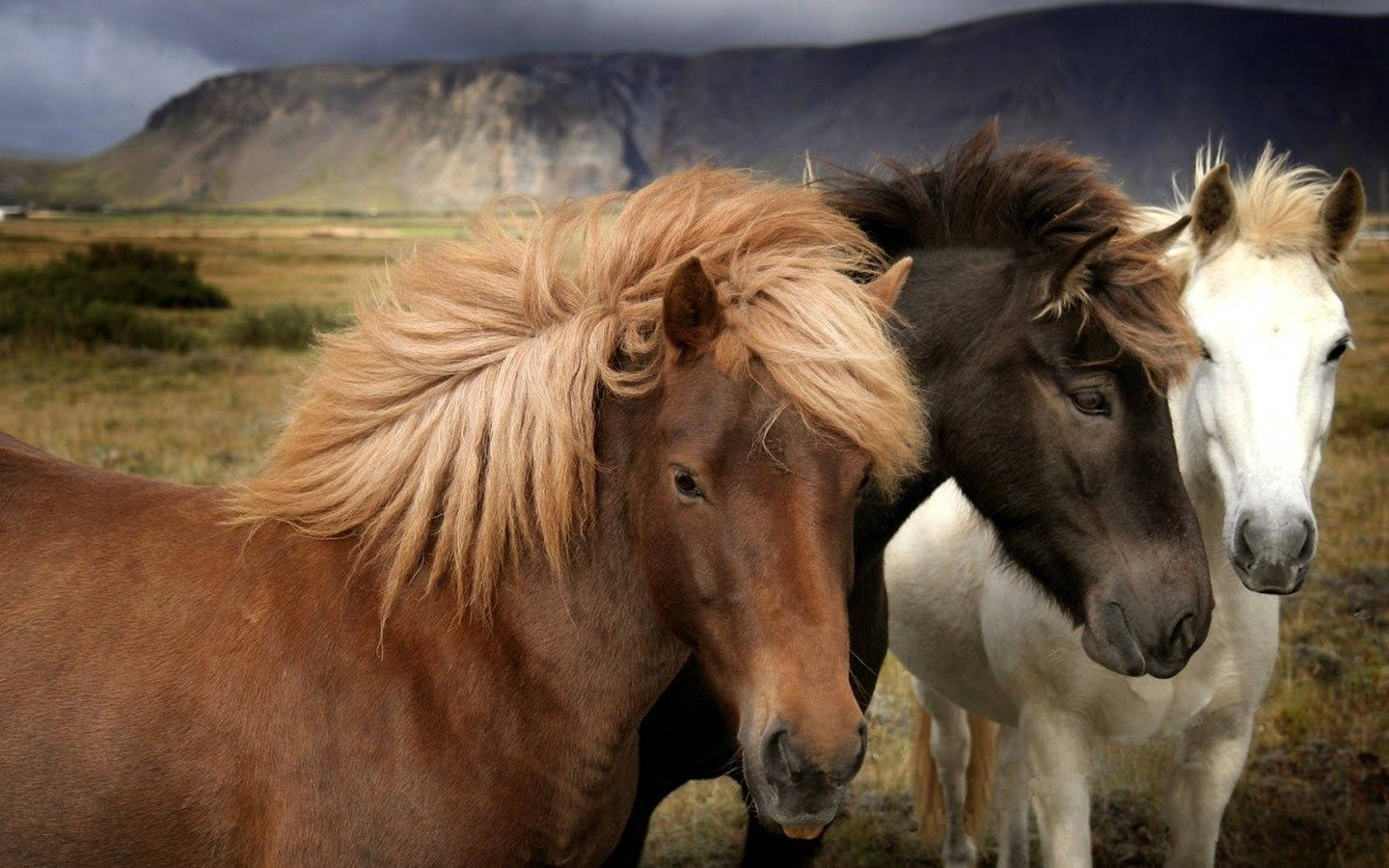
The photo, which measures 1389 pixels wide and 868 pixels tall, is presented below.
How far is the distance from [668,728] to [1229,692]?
74.8 inches

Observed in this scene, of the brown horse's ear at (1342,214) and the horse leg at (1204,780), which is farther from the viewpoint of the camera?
the horse leg at (1204,780)

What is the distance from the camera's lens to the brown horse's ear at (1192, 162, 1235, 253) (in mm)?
3174

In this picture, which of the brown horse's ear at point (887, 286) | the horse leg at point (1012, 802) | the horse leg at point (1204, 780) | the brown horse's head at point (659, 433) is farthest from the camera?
the horse leg at point (1012, 802)

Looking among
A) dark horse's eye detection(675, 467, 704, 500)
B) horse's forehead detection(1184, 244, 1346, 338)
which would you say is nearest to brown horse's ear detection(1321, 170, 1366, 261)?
horse's forehead detection(1184, 244, 1346, 338)

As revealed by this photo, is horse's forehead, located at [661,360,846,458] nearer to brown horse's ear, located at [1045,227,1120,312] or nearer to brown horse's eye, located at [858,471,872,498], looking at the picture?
brown horse's eye, located at [858,471,872,498]

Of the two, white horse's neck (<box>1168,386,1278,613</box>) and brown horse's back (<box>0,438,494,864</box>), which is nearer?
brown horse's back (<box>0,438,494,864</box>)

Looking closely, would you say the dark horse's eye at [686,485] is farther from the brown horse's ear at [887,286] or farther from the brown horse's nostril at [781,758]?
the brown horse's ear at [887,286]

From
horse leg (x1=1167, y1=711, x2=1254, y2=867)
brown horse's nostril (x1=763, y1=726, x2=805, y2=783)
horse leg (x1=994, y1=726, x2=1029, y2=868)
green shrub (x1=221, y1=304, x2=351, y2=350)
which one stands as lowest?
green shrub (x1=221, y1=304, x2=351, y2=350)

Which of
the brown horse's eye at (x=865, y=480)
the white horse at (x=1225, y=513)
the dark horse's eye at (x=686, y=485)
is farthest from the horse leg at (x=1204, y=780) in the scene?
the dark horse's eye at (x=686, y=485)

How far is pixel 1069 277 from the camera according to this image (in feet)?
9.04

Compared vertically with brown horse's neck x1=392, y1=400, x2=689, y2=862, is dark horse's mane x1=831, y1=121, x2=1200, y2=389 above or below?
above

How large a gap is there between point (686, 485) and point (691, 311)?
1.18 feet

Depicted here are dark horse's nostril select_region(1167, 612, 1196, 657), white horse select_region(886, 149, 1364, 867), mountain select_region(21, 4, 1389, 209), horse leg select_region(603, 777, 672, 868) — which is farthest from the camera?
mountain select_region(21, 4, 1389, 209)

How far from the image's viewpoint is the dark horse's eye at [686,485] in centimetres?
201
